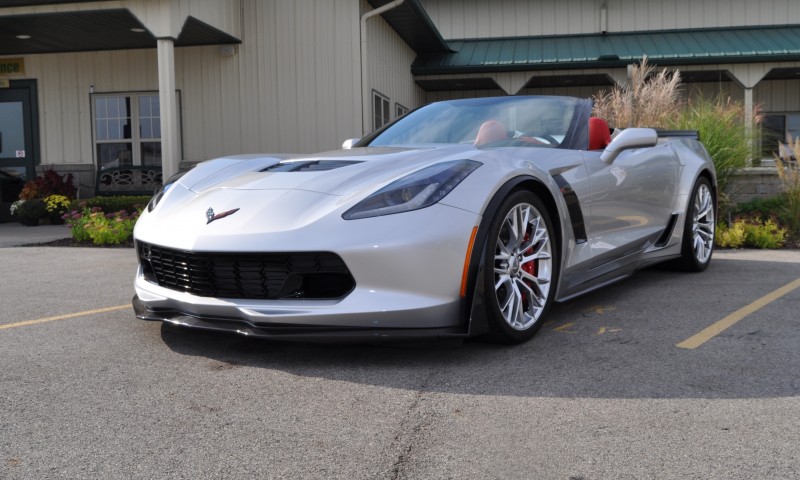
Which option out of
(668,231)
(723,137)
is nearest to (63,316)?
(668,231)

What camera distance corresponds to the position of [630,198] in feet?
14.9

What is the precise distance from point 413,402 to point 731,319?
87.4 inches

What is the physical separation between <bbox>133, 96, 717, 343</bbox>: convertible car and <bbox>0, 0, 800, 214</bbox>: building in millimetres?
8240

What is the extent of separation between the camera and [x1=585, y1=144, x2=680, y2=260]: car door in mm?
4172

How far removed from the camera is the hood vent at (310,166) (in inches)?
144

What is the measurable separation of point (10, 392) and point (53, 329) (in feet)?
3.87

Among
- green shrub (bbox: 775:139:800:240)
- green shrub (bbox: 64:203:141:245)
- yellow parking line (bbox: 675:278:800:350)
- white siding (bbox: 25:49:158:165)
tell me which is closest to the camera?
yellow parking line (bbox: 675:278:800:350)

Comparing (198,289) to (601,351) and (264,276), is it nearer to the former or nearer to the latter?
(264,276)

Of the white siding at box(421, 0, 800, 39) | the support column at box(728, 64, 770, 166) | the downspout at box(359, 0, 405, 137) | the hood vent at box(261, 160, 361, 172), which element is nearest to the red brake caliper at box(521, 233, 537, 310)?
the hood vent at box(261, 160, 361, 172)

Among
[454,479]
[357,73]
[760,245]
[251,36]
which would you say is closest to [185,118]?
[251,36]

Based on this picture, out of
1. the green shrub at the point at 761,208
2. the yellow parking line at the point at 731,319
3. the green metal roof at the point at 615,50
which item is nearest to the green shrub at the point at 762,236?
the green shrub at the point at 761,208

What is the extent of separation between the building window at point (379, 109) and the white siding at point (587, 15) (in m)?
5.65

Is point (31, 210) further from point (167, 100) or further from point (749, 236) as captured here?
point (749, 236)

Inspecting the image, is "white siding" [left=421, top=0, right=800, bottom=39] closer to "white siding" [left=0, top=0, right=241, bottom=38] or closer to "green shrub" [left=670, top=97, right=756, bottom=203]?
"white siding" [left=0, top=0, right=241, bottom=38]
